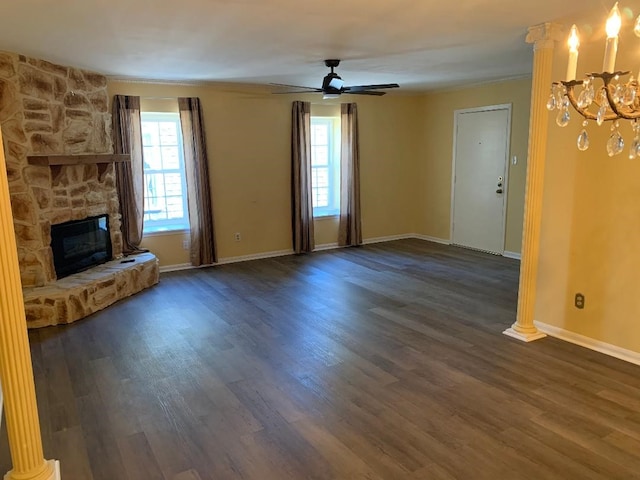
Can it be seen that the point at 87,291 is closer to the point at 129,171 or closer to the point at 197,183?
the point at 129,171

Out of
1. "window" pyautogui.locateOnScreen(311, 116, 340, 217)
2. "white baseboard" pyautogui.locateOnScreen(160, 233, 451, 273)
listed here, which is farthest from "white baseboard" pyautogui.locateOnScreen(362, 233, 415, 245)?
"window" pyautogui.locateOnScreen(311, 116, 340, 217)

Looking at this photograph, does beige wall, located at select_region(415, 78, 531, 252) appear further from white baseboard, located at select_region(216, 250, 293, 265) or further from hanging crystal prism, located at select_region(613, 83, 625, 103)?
hanging crystal prism, located at select_region(613, 83, 625, 103)

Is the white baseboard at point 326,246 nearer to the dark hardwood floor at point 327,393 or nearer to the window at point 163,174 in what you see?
the window at point 163,174

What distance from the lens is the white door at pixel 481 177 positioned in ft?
21.7

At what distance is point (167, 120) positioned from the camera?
604cm

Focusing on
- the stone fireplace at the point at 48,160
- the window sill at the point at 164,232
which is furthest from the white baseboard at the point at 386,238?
the stone fireplace at the point at 48,160

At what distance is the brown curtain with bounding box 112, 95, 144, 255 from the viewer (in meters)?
5.52

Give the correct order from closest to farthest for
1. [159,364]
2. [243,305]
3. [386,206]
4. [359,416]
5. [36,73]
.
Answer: [359,416]
[159,364]
[36,73]
[243,305]
[386,206]

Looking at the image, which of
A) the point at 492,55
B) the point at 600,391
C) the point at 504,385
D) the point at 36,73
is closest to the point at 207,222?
the point at 36,73

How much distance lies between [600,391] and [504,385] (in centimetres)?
59

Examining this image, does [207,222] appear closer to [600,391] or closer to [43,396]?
[43,396]

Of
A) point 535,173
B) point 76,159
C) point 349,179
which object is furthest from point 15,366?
point 349,179

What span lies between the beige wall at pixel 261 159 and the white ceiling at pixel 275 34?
924 mm

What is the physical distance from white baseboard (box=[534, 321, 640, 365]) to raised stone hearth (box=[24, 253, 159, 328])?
414 centimetres
